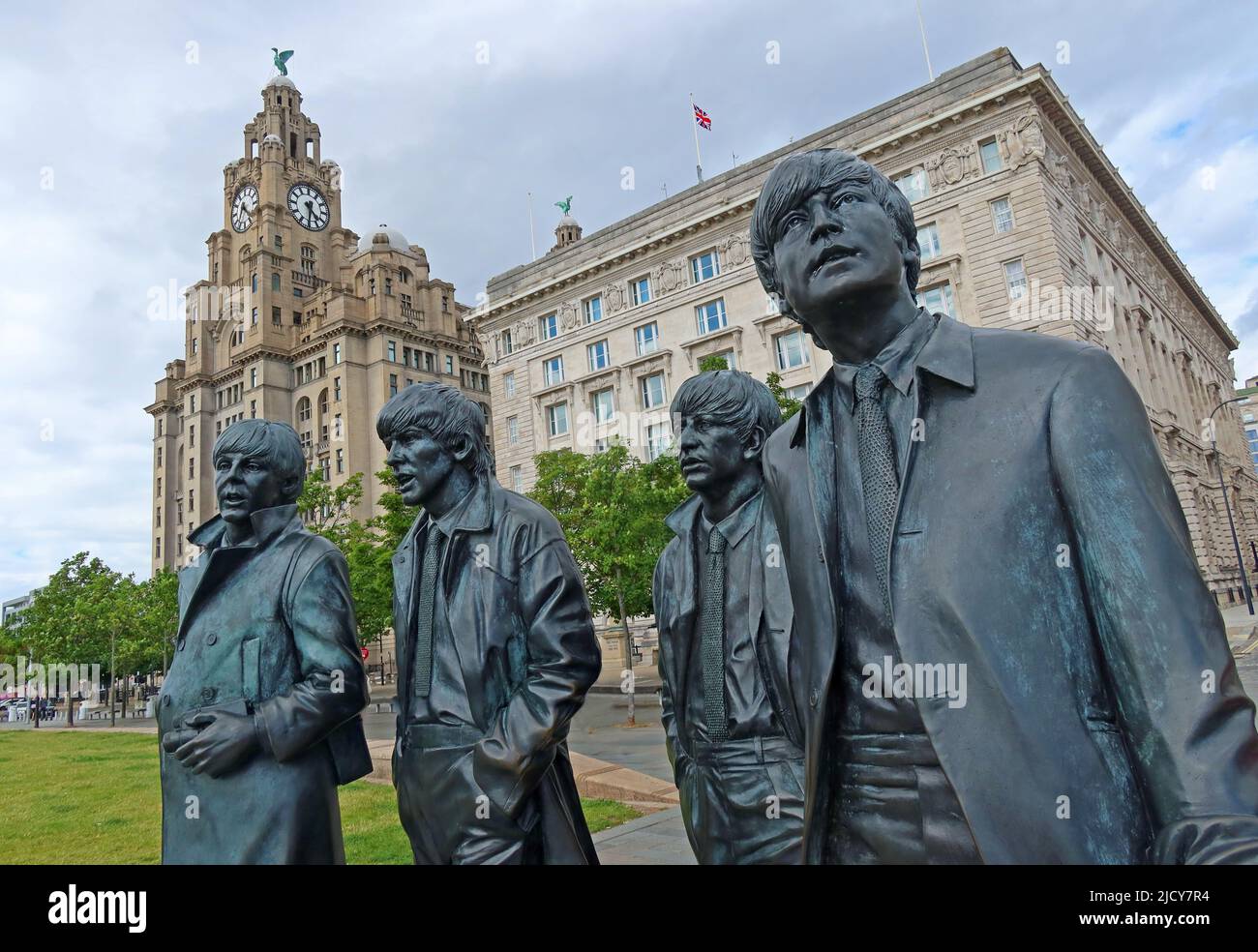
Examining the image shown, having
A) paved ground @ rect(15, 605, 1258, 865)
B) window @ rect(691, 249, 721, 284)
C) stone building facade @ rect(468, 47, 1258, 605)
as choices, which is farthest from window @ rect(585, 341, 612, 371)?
paved ground @ rect(15, 605, 1258, 865)

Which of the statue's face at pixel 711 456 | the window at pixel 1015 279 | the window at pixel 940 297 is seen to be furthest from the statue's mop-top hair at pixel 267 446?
the window at pixel 1015 279

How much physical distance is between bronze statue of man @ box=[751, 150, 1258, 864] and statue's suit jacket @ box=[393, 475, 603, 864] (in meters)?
1.60

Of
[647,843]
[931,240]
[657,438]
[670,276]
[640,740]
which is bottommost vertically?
[640,740]

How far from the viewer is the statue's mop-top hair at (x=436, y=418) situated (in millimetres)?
3791

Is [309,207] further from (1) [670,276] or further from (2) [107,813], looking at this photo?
(2) [107,813]

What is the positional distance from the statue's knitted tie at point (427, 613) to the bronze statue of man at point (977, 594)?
2153 millimetres

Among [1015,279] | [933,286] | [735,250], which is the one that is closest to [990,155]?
[1015,279]

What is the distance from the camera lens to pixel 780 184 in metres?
1.98

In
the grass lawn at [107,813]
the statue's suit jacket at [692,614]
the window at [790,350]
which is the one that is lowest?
the grass lawn at [107,813]

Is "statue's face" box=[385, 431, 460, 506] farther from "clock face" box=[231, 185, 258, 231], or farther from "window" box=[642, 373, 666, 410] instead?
"clock face" box=[231, 185, 258, 231]

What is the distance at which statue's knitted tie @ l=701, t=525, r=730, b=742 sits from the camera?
3.40 metres

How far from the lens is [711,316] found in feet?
125

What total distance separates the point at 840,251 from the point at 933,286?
107ft

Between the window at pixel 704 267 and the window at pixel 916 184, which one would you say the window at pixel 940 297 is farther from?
the window at pixel 704 267
